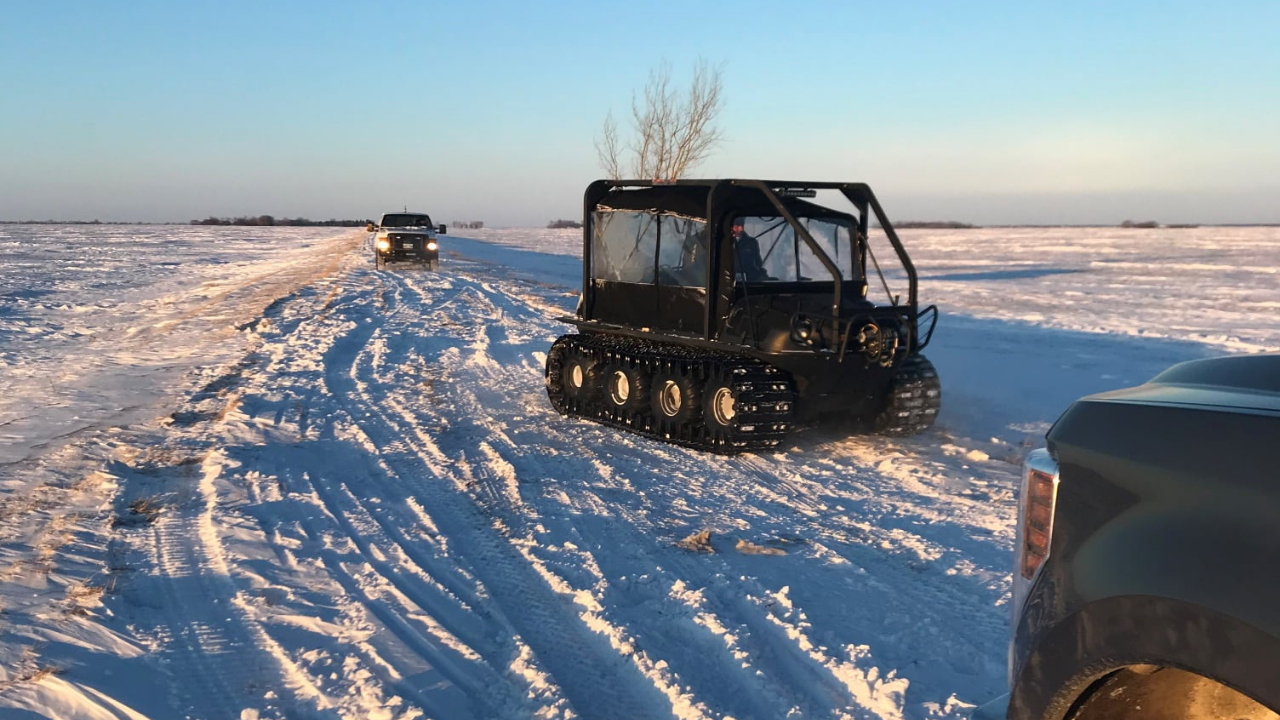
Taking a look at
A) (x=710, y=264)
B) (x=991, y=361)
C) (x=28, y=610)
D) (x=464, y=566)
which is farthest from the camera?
(x=991, y=361)

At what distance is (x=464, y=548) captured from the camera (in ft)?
19.9

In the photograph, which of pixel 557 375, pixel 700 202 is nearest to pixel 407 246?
pixel 557 375

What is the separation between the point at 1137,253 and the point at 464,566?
160 feet

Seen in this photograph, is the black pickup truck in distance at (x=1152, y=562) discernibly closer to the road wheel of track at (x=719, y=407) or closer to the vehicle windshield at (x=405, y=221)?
the road wheel of track at (x=719, y=407)

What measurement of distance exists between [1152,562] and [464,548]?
4566 millimetres

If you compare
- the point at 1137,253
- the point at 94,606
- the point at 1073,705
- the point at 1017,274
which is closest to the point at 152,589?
the point at 94,606

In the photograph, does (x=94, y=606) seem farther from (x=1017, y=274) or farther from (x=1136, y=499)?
(x=1017, y=274)

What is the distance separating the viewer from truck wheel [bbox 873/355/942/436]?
9.27 m

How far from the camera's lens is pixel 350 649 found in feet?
15.0

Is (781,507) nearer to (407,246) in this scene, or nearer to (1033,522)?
(1033,522)

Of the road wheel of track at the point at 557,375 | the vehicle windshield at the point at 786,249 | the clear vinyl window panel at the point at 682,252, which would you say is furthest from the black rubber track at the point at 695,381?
the vehicle windshield at the point at 786,249

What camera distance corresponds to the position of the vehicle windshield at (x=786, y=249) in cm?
929

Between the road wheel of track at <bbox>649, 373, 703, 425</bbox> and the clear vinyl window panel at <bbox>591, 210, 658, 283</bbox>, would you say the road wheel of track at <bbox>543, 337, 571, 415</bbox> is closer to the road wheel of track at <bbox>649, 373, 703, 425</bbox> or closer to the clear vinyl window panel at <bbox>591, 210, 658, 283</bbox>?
the clear vinyl window panel at <bbox>591, 210, 658, 283</bbox>

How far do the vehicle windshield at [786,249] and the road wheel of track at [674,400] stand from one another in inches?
44.5
